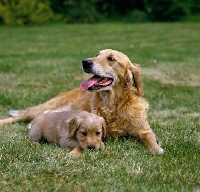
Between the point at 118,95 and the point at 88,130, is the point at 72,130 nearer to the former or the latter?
the point at 88,130

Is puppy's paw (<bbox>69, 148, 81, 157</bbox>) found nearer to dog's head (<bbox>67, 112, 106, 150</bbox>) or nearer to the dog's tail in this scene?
dog's head (<bbox>67, 112, 106, 150</bbox>)

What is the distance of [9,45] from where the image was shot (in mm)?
16781

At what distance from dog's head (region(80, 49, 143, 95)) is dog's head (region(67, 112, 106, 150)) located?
0.42 meters

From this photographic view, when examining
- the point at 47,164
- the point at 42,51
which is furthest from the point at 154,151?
the point at 42,51

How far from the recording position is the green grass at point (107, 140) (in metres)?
4.02

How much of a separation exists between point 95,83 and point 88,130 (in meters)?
0.68

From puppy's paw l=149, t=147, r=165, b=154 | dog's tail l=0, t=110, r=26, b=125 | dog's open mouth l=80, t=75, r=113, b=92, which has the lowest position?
dog's tail l=0, t=110, r=26, b=125

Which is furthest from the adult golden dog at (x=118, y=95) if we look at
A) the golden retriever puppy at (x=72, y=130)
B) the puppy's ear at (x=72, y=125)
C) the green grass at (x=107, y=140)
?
the puppy's ear at (x=72, y=125)

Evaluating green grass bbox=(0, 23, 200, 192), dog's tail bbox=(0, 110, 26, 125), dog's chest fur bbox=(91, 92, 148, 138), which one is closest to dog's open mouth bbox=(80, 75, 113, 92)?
dog's chest fur bbox=(91, 92, 148, 138)

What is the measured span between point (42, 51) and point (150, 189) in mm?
11583

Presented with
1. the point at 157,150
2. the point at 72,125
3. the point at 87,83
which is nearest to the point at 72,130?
the point at 72,125

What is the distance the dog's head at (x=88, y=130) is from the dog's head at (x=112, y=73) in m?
0.42

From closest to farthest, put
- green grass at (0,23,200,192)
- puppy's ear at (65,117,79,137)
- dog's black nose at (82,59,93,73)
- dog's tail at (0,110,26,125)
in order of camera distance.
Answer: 1. green grass at (0,23,200,192)
2. puppy's ear at (65,117,79,137)
3. dog's black nose at (82,59,93,73)
4. dog's tail at (0,110,26,125)

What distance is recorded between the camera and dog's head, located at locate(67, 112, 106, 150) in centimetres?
505
